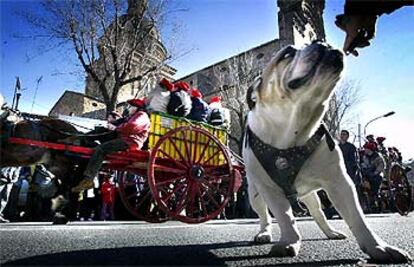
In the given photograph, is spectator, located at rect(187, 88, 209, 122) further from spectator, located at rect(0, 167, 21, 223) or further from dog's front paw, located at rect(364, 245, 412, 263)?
dog's front paw, located at rect(364, 245, 412, 263)

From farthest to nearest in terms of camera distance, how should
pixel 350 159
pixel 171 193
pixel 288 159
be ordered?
1. pixel 350 159
2. pixel 171 193
3. pixel 288 159

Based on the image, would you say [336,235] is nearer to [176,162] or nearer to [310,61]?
[310,61]

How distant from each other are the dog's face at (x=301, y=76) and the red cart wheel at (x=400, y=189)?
25.9ft

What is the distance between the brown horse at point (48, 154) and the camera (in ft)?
14.4

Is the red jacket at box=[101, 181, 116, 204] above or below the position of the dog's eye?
below

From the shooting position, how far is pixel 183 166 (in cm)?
531

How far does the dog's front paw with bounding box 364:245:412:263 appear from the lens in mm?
1583

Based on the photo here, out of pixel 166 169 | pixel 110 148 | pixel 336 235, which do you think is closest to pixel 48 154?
pixel 110 148

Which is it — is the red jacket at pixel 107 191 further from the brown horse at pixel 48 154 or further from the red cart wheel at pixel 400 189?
the red cart wheel at pixel 400 189

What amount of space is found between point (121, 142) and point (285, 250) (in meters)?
3.21

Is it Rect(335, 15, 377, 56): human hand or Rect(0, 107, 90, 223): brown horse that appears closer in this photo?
Rect(335, 15, 377, 56): human hand

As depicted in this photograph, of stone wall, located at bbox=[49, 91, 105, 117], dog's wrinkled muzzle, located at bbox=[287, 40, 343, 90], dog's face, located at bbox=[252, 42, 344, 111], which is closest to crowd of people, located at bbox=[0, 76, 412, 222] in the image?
dog's face, located at bbox=[252, 42, 344, 111]

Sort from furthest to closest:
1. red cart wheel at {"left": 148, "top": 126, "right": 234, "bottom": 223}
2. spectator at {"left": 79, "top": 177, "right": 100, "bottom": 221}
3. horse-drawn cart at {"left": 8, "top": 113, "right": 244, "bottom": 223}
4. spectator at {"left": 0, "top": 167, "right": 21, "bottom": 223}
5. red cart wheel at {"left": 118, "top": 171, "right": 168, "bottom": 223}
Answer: spectator at {"left": 79, "top": 177, "right": 100, "bottom": 221} < spectator at {"left": 0, "top": 167, "right": 21, "bottom": 223} < red cart wheel at {"left": 118, "top": 171, "right": 168, "bottom": 223} < red cart wheel at {"left": 148, "top": 126, "right": 234, "bottom": 223} < horse-drawn cart at {"left": 8, "top": 113, "right": 244, "bottom": 223}

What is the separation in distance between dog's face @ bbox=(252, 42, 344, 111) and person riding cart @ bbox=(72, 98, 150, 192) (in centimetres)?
279
